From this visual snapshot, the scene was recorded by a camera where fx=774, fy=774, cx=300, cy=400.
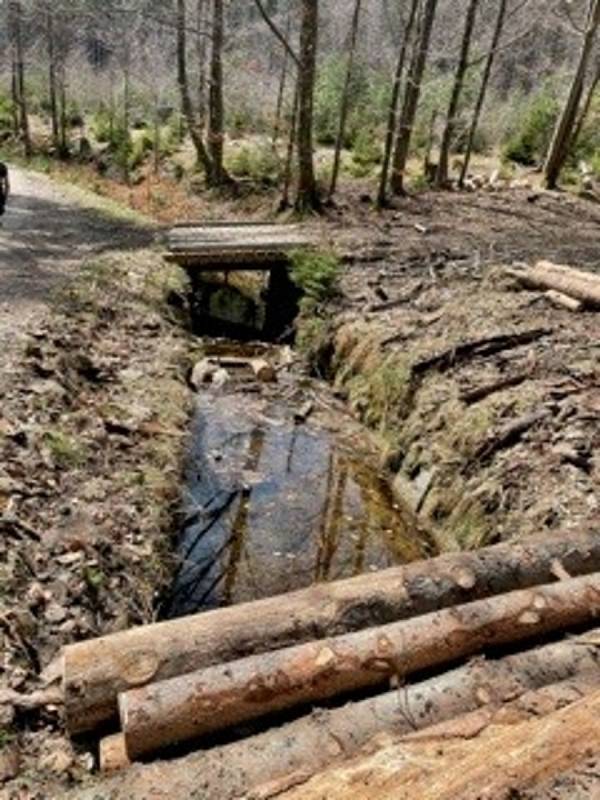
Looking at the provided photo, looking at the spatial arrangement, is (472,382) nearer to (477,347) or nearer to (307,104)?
(477,347)

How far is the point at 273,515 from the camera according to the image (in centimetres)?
786

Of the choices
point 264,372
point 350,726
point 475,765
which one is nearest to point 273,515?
point 264,372

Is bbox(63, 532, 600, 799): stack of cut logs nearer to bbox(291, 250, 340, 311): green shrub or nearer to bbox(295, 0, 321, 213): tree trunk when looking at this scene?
bbox(291, 250, 340, 311): green shrub

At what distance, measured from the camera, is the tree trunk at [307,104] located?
1577 cm

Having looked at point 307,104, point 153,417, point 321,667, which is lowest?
point 153,417

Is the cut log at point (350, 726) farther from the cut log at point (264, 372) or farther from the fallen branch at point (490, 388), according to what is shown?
the cut log at point (264, 372)

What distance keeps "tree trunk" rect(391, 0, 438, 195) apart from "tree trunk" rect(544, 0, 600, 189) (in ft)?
11.7

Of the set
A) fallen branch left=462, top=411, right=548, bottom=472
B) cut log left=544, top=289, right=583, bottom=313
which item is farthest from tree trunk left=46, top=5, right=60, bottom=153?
fallen branch left=462, top=411, right=548, bottom=472

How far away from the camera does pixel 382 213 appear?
1792cm

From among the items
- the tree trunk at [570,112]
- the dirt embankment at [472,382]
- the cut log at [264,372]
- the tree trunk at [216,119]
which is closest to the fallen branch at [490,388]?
the dirt embankment at [472,382]

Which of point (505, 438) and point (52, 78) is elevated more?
point (505, 438)

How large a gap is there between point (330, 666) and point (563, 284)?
7922 millimetres

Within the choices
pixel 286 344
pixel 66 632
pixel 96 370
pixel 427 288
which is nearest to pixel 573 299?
pixel 427 288

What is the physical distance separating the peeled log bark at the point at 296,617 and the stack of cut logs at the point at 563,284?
558 centimetres
